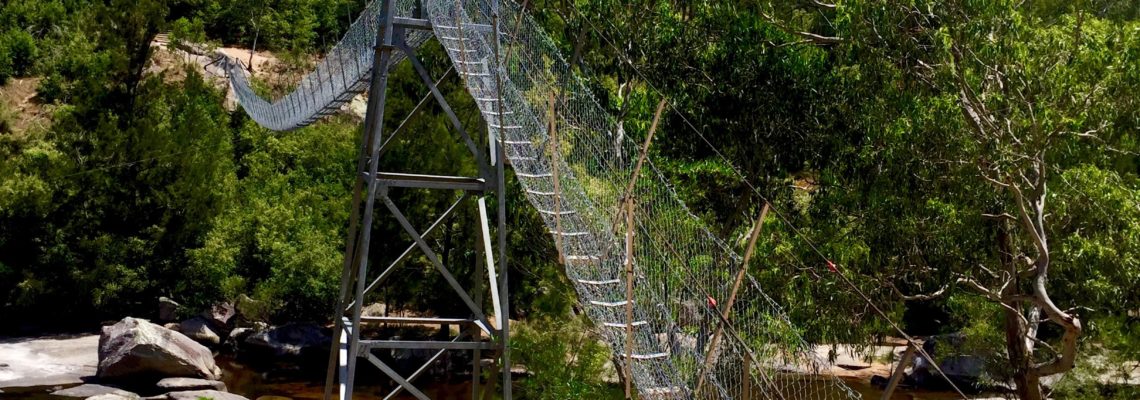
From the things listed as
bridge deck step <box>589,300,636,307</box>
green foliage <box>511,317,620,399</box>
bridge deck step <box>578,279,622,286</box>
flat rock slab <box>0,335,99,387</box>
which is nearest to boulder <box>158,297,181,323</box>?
flat rock slab <box>0,335,99,387</box>

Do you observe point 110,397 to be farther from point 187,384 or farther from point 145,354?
point 145,354

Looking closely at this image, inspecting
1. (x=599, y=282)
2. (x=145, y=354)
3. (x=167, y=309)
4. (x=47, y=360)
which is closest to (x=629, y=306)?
(x=599, y=282)

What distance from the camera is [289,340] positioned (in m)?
22.8

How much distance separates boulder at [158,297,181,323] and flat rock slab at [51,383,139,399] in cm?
589

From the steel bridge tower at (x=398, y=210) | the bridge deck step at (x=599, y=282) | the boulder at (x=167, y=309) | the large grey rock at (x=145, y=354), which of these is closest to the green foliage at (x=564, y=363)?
the steel bridge tower at (x=398, y=210)

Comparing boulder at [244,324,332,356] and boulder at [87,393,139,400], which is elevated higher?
boulder at [87,393,139,400]

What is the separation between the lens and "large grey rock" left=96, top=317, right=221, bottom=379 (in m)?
18.5

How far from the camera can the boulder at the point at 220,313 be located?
79.7ft

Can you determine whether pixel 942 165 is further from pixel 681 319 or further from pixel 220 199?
pixel 220 199

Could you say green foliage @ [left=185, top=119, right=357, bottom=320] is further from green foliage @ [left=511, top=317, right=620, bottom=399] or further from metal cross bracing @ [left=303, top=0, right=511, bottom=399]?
metal cross bracing @ [left=303, top=0, right=511, bottom=399]

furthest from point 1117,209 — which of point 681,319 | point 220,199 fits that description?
point 220,199

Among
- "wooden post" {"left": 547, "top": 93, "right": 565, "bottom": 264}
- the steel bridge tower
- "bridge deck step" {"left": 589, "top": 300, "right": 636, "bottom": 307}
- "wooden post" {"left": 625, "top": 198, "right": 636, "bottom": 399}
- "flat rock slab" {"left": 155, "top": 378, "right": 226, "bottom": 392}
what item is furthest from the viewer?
"flat rock slab" {"left": 155, "top": 378, "right": 226, "bottom": 392}

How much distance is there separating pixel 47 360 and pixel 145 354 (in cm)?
264

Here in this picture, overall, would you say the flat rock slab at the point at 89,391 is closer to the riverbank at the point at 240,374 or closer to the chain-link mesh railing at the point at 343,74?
the riverbank at the point at 240,374
